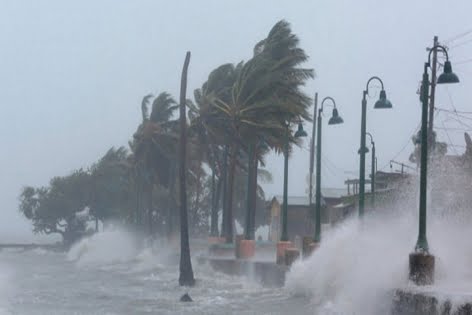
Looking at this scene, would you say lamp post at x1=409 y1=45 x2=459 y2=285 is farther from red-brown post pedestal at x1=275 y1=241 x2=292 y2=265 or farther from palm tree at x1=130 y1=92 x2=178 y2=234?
palm tree at x1=130 y1=92 x2=178 y2=234

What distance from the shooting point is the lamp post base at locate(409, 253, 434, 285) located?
1853cm

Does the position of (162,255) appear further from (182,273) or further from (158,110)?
(182,273)

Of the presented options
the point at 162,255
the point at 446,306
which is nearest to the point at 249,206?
the point at 162,255

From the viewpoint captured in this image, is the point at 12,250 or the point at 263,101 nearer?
the point at 263,101

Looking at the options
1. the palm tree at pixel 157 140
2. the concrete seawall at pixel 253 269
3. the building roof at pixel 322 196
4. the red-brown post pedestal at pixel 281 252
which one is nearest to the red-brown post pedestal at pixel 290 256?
the concrete seawall at pixel 253 269

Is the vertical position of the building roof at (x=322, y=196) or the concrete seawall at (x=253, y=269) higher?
the building roof at (x=322, y=196)

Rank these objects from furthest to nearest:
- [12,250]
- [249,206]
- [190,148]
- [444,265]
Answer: [12,250] < [190,148] < [249,206] < [444,265]

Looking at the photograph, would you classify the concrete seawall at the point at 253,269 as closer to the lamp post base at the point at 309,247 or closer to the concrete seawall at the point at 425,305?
the lamp post base at the point at 309,247

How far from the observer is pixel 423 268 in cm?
1856

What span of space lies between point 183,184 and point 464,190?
11.9 m

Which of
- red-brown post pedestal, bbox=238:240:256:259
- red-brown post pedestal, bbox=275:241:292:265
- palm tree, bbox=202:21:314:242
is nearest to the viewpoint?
red-brown post pedestal, bbox=275:241:292:265

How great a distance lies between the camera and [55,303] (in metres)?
31.5

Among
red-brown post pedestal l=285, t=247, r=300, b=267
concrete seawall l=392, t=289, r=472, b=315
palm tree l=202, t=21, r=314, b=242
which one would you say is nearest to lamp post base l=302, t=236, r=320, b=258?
red-brown post pedestal l=285, t=247, r=300, b=267

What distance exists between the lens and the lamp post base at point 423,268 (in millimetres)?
18531
